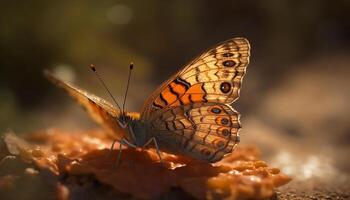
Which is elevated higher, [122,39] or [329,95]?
[122,39]

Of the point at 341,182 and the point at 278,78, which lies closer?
the point at 341,182

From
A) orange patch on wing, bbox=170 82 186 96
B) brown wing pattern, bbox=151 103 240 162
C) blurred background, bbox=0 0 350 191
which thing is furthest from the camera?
blurred background, bbox=0 0 350 191

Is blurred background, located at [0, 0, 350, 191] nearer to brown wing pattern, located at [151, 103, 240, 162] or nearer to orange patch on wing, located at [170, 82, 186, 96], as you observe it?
brown wing pattern, located at [151, 103, 240, 162]

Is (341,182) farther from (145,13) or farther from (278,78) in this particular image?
(145,13)

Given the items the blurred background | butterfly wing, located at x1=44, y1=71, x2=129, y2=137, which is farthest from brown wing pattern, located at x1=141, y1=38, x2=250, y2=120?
the blurred background

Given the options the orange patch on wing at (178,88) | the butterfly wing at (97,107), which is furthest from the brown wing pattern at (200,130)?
the butterfly wing at (97,107)

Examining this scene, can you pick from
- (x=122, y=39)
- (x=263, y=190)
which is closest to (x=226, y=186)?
(x=263, y=190)

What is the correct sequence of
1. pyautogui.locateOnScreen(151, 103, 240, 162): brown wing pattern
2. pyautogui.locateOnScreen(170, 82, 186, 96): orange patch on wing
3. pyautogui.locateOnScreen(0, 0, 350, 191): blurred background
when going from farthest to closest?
pyautogui.locateOnScreen(0, 0, 350, 191): blurred background < pyautogui.locateOnScreen(170, 82, 186, 96): orange patch on wing < pyautogui.locateOnScreen(151, 103, 240, 162): brown wing pattern

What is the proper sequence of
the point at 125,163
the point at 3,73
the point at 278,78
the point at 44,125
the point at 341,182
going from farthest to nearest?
the point at 278,78
the point at 3,73
the point at 44,125
the point at 341,182
the point at 125,163
